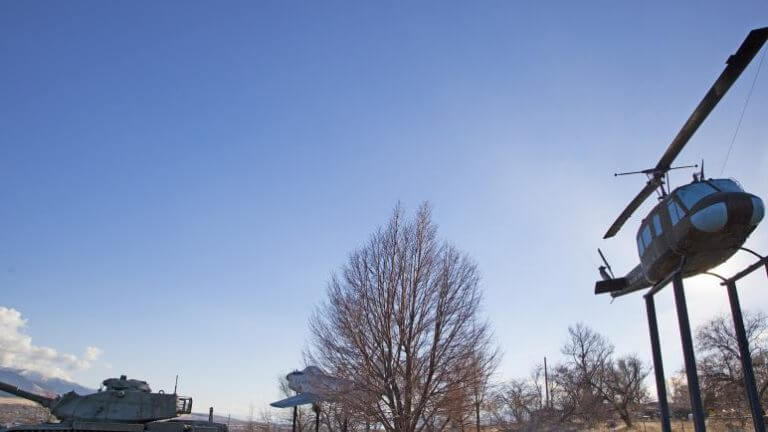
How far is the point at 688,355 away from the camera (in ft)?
29.3

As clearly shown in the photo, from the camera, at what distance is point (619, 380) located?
42.4 m

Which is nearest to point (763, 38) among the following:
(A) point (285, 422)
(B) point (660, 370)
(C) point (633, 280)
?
(C) point (633, 280)

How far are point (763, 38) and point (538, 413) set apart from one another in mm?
33618

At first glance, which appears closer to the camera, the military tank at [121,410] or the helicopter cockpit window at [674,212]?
the helicopter cockpit window at [674,212]

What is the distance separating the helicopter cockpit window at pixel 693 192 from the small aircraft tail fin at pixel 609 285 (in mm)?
3628

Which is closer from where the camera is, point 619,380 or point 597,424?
point 597,424

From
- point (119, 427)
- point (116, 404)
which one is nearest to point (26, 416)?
point (116, 404)

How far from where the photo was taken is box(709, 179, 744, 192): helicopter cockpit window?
8.53 metres

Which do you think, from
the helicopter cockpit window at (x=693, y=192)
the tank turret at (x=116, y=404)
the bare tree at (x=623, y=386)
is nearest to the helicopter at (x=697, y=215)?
the helicopter cockpit window at (x=693, y=192)

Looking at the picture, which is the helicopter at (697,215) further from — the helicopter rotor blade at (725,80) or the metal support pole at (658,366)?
the metal support pole at (658,366)

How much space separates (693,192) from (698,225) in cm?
62

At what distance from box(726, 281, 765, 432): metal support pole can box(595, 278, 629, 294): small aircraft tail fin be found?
2.50 metres

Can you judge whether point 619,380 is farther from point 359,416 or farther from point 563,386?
point 359,416

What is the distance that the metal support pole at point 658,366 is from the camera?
10.6 metres
